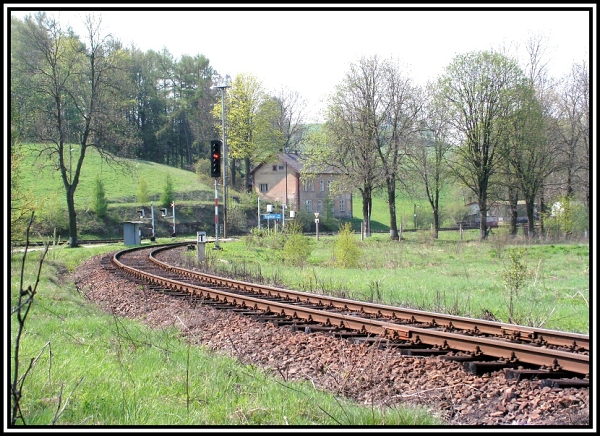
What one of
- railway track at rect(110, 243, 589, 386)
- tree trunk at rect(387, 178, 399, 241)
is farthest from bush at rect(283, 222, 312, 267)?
tree trunk at rect(387, 178, 399, 241)

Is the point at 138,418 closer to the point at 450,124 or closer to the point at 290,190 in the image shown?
the point at 450,124

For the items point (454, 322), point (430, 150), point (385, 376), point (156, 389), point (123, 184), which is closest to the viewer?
point (156, 389)

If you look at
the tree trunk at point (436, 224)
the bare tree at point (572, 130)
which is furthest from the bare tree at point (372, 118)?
the bare tree at point (572, 130)

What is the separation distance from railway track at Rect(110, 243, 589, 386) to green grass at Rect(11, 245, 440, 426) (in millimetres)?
2071

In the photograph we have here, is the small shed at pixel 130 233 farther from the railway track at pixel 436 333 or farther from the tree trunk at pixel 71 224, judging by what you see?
the railway track at pixel 436 333

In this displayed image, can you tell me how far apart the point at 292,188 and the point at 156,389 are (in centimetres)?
7615

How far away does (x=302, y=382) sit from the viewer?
7438 mm

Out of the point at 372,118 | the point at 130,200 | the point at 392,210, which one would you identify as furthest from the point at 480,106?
the point at 130,200

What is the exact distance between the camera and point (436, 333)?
8711 millimetres

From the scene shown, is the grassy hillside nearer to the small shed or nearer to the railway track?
the small shed

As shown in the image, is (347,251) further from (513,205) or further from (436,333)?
(513,205)

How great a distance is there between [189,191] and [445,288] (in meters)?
56.3

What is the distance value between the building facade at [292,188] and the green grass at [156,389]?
232 feet

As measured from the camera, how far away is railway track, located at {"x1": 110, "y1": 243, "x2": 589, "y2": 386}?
23.8 feet
